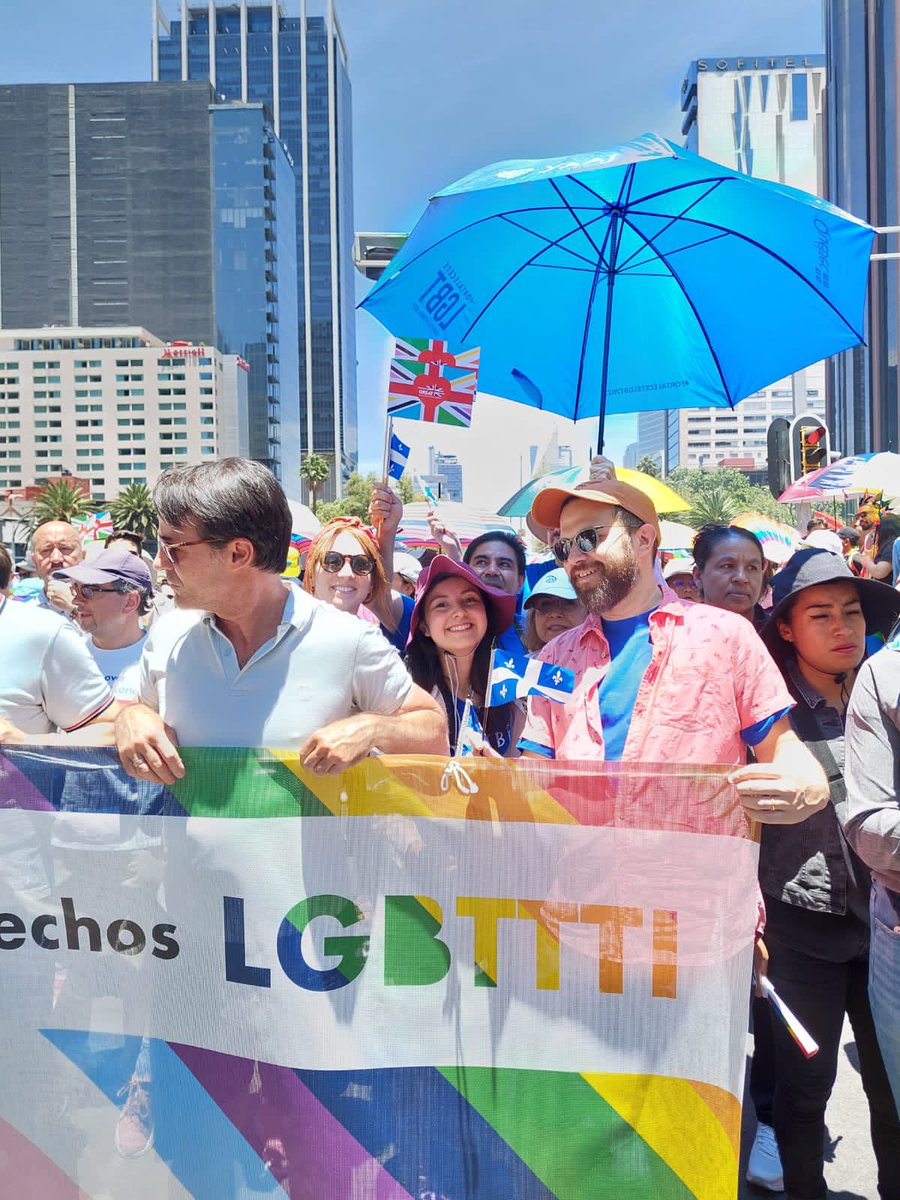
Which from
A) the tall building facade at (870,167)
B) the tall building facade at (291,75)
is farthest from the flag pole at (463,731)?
the tall building facade at (291,75)

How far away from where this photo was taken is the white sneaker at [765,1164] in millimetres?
3047

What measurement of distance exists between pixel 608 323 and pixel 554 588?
1141 mm

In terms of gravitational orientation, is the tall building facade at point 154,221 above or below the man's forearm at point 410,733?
above

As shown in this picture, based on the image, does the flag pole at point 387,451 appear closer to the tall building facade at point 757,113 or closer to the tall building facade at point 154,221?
the tall building facade at point 154,221

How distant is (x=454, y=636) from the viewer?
355 centimetres

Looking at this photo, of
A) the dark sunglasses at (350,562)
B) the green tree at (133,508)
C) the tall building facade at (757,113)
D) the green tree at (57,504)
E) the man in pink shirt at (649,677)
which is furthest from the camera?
the tall building facade at (757,113)

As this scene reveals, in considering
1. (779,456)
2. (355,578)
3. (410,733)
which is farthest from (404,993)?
(779,456)

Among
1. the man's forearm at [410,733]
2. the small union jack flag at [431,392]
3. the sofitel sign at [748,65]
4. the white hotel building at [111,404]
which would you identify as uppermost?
the sofitel sign at [748,65]

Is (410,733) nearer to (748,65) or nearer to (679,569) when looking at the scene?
(679,569)

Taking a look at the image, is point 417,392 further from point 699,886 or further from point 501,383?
point 699,886

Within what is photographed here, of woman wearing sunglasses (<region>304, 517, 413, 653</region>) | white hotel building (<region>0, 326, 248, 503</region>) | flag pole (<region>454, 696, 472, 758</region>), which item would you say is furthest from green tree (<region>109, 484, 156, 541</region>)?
flag pole (<region>454, 696, 472, 758</region>)

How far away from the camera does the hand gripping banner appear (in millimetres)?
2232

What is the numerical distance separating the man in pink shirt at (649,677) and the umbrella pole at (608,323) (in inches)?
64.3

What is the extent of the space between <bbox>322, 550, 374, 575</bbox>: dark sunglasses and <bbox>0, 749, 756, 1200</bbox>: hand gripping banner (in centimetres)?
189
